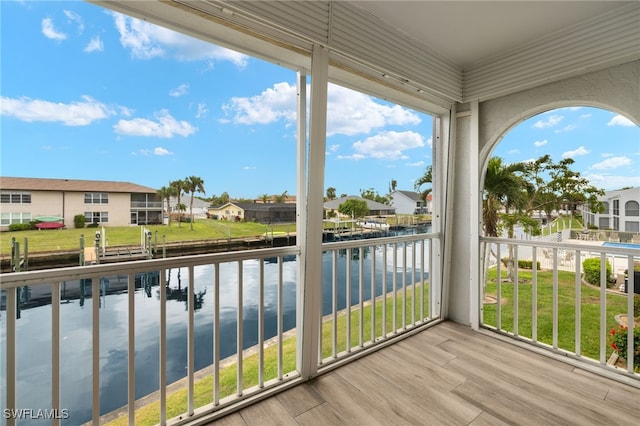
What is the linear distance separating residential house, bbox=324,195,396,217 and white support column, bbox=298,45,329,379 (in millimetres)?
229

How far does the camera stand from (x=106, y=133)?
133 centimetres

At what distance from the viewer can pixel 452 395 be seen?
176 centimetres

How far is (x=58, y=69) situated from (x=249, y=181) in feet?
3.22

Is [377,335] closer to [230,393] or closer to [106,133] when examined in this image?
[230,393]

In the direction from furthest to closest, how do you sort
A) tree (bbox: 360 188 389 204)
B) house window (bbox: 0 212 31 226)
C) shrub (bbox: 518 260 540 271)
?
shrub (bbox: 518 260 540 271), tree (bbox: 360 188 389 204), house window (bbox: 0 212 31 226)

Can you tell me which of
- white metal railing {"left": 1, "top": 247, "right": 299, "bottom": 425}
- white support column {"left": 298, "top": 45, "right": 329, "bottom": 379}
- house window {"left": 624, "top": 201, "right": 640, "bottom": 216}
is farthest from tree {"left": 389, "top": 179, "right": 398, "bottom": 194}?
house window {"left": 624, "top": 201, "right": 640, "bottom": 216}

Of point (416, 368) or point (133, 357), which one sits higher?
point (133, 357)

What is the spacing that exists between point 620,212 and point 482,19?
1779mm

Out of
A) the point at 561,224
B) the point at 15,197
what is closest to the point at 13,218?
the point at 15,197

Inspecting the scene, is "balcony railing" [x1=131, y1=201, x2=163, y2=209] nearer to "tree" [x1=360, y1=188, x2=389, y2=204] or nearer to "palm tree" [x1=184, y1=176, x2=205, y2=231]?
"palm tree" [x1=184, y1=176, x2=205, y2=231]

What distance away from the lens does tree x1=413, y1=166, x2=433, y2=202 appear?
110 inches

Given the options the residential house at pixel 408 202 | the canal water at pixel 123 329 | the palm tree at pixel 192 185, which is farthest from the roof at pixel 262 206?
the residential house at pixel 408 202

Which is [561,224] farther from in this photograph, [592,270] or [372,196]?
[372,196]

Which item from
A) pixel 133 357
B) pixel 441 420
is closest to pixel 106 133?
pixel 133 357
